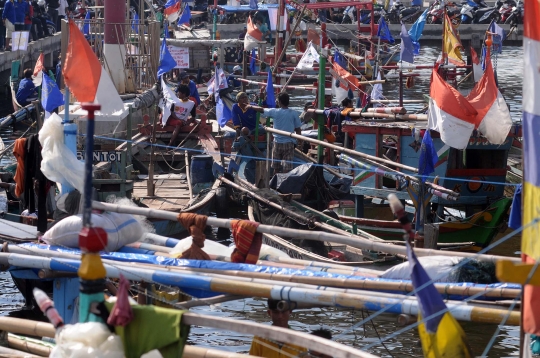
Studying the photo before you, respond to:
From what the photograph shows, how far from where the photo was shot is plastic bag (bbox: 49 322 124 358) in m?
5.46

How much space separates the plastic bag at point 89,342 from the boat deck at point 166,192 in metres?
8.09

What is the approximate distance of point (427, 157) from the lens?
40.5ft

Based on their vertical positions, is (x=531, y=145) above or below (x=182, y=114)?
above

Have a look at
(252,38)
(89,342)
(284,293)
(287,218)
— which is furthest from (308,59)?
(89,342)

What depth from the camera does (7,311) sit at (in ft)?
38.4

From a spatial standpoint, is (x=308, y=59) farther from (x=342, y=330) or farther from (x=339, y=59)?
(x=342, y=330)

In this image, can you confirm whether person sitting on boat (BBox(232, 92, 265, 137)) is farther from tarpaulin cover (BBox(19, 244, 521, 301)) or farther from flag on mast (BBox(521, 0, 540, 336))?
flag on mast (BBox(521, 0, 540, 336))

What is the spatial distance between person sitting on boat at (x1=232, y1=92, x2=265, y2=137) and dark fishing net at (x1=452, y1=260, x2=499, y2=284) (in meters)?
9.48

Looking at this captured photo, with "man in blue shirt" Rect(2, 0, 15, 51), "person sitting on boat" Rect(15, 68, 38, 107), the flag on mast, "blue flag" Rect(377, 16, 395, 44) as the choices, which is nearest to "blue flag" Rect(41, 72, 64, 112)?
"person sitting on boat" Rect(15, 68, 38, 107)

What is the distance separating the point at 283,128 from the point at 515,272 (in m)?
10.4

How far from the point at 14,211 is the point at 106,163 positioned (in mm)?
1443

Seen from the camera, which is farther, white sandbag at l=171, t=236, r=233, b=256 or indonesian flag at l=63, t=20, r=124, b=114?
indonesian flag at l=63, t=20, r=124, b=114

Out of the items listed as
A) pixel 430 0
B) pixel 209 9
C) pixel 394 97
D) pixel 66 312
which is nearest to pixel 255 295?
pixel 66 312

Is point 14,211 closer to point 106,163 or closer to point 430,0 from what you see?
point 106,163
